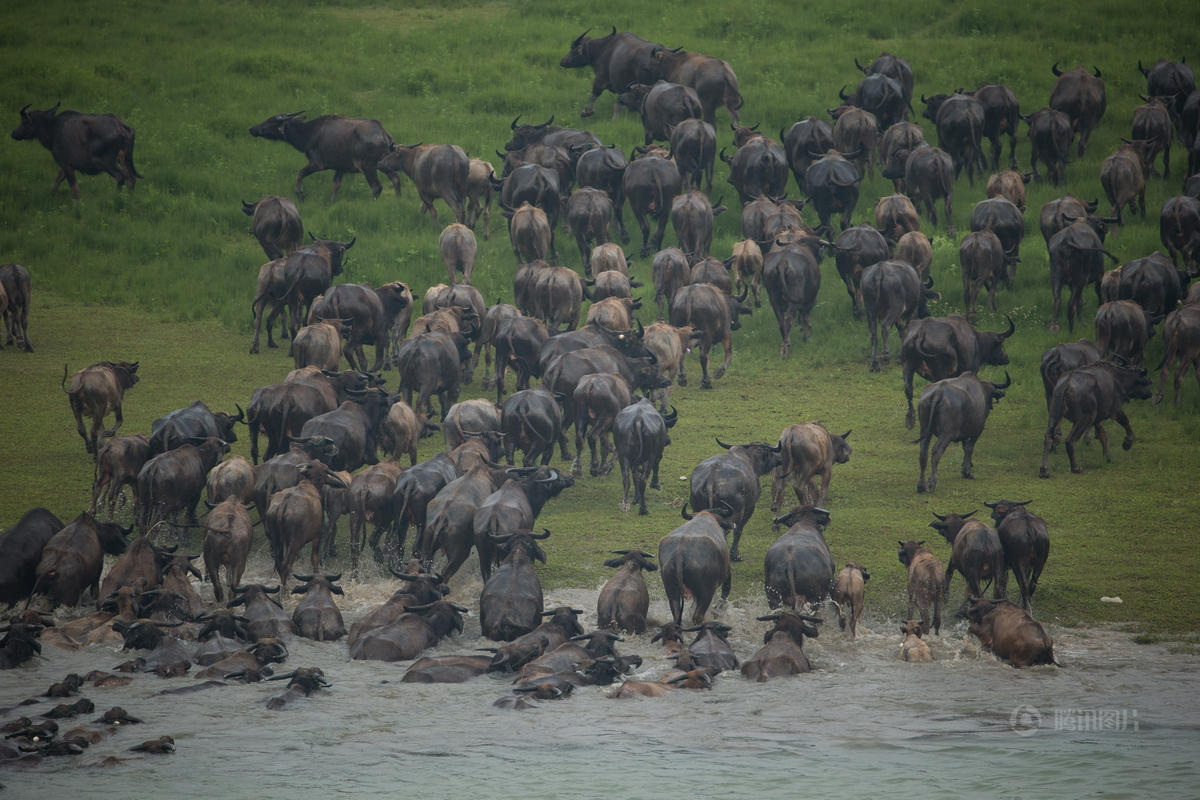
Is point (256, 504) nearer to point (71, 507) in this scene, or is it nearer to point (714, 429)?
point (71, 507)

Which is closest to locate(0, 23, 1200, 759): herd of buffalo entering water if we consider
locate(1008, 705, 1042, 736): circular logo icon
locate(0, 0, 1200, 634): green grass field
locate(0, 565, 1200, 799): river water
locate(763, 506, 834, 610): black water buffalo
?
locate(763, 506, 834, 610): black water buffalo

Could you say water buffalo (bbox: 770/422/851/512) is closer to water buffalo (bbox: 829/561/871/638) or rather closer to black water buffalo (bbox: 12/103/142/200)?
water buffalo (bbox: 829/561/871/638)

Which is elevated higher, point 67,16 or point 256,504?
point 67,16

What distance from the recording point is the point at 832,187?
83.1 feet

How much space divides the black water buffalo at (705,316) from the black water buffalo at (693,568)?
810 cm

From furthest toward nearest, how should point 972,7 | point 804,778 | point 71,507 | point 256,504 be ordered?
point 972,7 < point 71,507 < point 256,504 < point 804,778

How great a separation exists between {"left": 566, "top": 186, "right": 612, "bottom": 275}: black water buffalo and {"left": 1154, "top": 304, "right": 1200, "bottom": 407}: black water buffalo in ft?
31.1

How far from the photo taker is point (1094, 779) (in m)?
10.2

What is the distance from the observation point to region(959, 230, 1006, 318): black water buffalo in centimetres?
2238

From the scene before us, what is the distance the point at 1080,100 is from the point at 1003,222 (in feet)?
23.4

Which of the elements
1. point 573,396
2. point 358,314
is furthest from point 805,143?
point 573,396

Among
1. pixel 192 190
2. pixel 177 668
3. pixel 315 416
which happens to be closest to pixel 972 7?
pixel 192 190

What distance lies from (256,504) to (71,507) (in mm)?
2654

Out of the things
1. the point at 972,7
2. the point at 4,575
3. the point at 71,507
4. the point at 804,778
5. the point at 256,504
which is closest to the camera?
the point at 804,778
